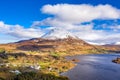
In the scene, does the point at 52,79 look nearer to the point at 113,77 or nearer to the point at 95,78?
the point at 95,78

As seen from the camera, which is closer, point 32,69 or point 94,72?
point 94,72

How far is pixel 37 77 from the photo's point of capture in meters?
59.0

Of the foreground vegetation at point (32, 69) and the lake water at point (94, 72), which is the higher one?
the foreground vegetation at point (32, 69)

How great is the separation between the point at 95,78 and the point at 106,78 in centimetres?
310

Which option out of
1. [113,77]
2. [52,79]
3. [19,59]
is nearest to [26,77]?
[52,79]

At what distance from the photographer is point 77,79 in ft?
220

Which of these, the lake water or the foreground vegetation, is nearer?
the foreground vegetation

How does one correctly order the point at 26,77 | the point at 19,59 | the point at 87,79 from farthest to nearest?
1. the point at 19,59
2. the point at 87,79
3. the point at 26,77

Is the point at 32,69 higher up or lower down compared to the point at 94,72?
higher up

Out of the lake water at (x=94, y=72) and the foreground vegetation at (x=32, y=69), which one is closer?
the foreground vegetation at (x=32, y=69)

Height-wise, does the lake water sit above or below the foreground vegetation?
below

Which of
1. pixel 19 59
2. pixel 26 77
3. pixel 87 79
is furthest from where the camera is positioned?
pixel 19 59

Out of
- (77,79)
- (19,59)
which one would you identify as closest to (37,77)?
(77,79)

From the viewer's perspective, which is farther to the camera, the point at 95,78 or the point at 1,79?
the point at 95,78
